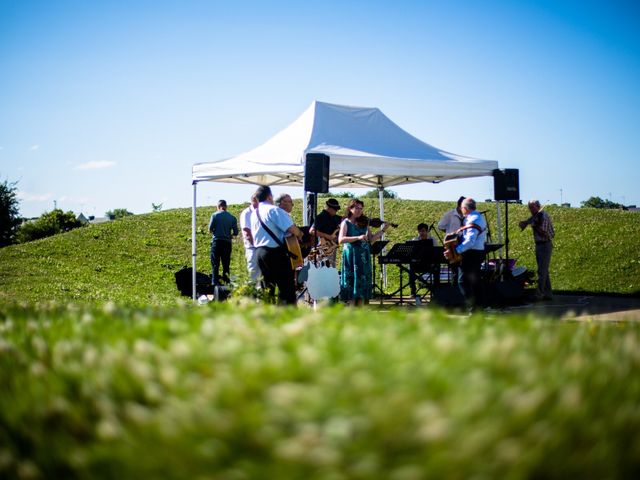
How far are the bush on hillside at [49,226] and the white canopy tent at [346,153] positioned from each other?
21812 mm

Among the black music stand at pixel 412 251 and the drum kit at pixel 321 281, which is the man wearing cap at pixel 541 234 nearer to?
the black music stand at pixel 412 251

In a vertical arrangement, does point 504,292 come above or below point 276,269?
below

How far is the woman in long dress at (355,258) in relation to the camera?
33.3 ft

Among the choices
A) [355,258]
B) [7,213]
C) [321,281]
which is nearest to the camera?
[321,281]

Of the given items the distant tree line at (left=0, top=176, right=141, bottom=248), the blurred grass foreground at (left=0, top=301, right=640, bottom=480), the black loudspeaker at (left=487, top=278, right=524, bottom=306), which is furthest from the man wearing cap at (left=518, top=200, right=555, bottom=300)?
the distant tree line at (left=0, top=176, right=141, bottom=248)

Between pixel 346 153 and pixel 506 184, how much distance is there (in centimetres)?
328

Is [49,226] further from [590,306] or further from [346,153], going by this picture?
[590,306]

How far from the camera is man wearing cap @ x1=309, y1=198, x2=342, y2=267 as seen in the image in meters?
11.5

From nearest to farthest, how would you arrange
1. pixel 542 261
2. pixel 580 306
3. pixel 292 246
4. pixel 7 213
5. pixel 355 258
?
pixel 292 246 → pixel 355 258 → pixel 580 306 → pixel 542 261 → pixel 7 213

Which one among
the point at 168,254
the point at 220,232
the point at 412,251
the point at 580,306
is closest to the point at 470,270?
the point at 412,251

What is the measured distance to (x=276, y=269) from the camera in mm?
8227

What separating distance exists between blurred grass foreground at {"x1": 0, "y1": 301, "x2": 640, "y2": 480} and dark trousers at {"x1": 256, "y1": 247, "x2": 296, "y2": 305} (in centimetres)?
582

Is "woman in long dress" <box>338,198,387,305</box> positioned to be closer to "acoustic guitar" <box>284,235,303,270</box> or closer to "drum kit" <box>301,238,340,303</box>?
"drum kit" <box>301,238,340,303</box>

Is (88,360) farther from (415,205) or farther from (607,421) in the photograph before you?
(415,205)
